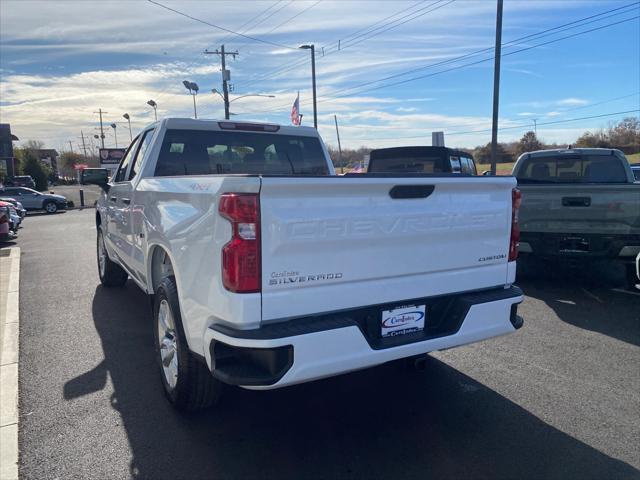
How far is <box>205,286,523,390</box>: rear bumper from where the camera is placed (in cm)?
270

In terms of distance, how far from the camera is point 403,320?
318 cm

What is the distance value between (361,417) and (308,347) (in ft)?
3.76

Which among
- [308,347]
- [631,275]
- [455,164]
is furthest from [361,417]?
[455,164]

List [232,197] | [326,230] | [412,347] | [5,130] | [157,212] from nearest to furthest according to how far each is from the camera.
A: [232,197]
[326,230]
[412,347]
[157,212]
[5,130]

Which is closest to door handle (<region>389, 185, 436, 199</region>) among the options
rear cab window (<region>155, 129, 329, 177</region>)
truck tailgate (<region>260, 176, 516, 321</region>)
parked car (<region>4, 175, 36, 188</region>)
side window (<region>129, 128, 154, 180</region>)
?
truck tailgate (<region>260, 176, 516, 321</region>)

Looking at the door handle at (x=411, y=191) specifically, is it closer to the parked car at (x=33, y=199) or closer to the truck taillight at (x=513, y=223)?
the truck taillight at (x=513, y=223)

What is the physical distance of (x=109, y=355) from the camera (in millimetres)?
4809

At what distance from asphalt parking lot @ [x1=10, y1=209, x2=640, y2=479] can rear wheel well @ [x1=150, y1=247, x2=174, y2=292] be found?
83 cm

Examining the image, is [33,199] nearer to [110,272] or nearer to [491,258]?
[110,272]

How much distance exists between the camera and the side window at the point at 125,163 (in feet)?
18.2

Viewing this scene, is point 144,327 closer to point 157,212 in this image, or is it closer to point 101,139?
point 157,212

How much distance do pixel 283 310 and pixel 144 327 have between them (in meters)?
3.41

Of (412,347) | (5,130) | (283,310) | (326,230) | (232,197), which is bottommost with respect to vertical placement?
(412,347)

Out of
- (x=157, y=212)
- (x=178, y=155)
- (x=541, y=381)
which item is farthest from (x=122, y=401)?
(x=541, y=381)
